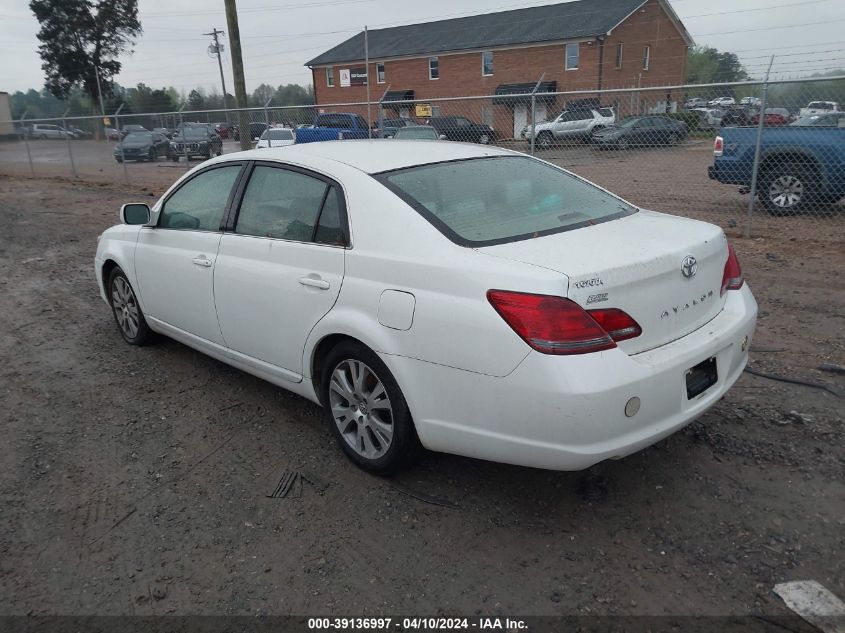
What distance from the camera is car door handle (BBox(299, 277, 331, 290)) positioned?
132 inches

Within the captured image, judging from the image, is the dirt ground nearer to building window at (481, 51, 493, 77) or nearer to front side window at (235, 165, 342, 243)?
front side window at (235, 165, 342, 243)

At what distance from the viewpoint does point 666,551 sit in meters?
2.79

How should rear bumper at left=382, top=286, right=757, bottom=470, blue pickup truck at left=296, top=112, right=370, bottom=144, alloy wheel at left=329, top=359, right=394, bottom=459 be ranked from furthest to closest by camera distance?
blue pickup truck at left=296, top=112, right=370, bottom=144, alloy wheel at left=329, top=359, right=394, bottom=459, rear bumper at left=382, top=286, right=757, bottom=470

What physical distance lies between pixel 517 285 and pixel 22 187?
1891cm

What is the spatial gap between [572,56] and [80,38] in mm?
44873

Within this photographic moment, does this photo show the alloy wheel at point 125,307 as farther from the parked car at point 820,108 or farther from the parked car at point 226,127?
the parked car at point 226,127

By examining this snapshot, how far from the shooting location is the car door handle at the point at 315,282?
11.0 ft

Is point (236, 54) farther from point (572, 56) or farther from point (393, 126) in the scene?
point (572, 56)

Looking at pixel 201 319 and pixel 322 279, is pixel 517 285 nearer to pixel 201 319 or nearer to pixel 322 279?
pixel 322 279

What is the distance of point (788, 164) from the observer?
9.27 m

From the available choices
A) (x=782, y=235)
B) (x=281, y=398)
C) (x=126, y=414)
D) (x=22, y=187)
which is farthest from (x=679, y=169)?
(x=22, y=187)

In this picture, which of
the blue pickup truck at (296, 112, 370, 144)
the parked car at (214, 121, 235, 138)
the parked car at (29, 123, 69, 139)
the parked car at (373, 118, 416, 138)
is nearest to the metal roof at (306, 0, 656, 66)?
the parked car at (214, 121, 235, 138)

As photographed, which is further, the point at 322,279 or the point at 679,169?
the point at 679,169

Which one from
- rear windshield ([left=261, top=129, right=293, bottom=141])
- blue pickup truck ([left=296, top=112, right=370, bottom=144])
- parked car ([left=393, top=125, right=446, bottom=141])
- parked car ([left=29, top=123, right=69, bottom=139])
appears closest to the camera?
parked car ([left=393, top=125, right=446, bottom=141])
